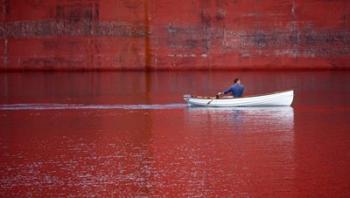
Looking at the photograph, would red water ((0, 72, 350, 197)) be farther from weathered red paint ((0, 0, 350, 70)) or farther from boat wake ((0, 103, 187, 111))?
weathered red paint ((0, 0, 350, 70))

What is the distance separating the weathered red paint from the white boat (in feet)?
63.4

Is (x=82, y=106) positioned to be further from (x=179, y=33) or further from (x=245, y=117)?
(x=179, y=33)

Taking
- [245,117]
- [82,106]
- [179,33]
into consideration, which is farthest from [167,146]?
[179,33]

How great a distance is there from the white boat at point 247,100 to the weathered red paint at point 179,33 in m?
19.3

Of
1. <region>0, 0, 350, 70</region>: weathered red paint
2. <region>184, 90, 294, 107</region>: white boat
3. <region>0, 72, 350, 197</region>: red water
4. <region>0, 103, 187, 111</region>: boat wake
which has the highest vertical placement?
<region>0, 0, 350, 70</region>: weathered red paint

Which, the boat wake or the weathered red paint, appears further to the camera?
the weathered red paint

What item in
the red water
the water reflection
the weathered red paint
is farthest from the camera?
the weathered red paint

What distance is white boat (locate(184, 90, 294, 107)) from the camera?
83.3ft

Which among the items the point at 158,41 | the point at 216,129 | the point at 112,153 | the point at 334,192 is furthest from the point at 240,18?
the point at 334,192

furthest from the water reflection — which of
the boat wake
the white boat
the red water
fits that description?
the boat wake

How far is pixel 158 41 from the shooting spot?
45031 millimetres

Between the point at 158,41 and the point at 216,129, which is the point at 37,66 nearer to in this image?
the point at 158,41

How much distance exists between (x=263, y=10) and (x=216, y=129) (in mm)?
25751

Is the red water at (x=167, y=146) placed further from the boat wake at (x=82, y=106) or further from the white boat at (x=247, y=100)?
the white boat at (x=247, y=100)
